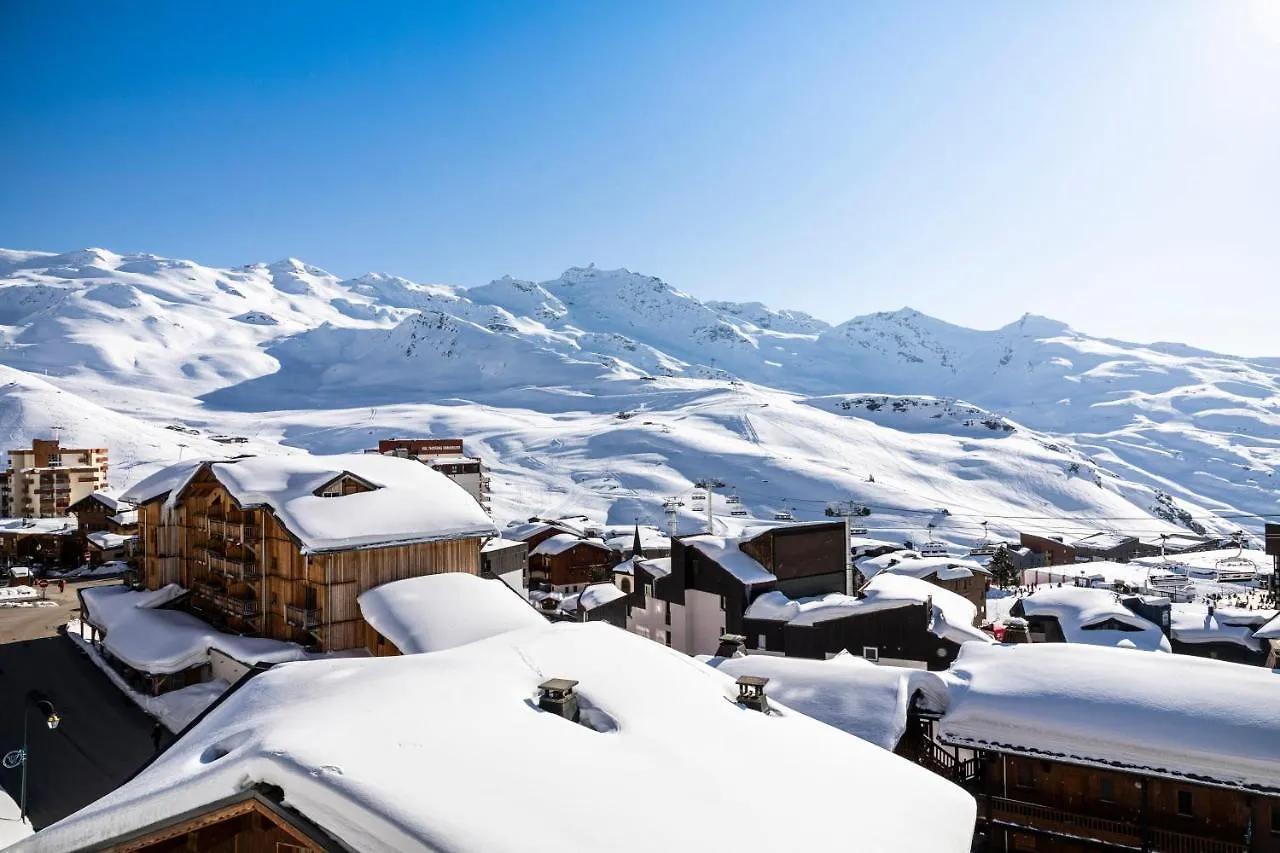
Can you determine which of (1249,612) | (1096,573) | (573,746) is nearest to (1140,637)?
(1249,612)

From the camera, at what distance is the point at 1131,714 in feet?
44.5

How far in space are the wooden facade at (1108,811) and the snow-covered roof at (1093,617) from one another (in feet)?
81.7

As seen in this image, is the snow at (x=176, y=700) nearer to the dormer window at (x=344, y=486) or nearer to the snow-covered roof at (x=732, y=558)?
the dormer window at (x=344, y=486)

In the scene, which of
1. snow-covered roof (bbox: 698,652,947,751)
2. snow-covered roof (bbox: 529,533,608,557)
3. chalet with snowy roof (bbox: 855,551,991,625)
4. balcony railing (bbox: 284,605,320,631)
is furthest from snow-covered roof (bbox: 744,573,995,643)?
snow-covered roof (bbox: 529,533,608,557)

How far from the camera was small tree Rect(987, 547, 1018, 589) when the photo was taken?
67.3 metres

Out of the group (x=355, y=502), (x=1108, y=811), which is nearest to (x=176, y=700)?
(x=355, y=502)

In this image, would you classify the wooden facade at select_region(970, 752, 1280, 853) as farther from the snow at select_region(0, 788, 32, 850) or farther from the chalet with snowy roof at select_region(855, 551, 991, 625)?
the chalet with snowy roof at select_region(855, 551, 991, 625)

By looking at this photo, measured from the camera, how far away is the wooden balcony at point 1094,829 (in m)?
13.2

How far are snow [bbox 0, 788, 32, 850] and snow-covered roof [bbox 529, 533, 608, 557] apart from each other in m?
38.6

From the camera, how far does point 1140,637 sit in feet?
124

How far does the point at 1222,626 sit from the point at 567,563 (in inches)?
1602

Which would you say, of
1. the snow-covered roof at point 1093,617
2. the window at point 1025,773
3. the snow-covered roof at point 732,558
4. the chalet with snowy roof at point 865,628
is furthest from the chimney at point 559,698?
the snow-covered roof at point 1093,617

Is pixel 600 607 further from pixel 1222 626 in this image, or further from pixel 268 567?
pixel 1222 626

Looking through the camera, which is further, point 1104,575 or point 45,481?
point 45,481
